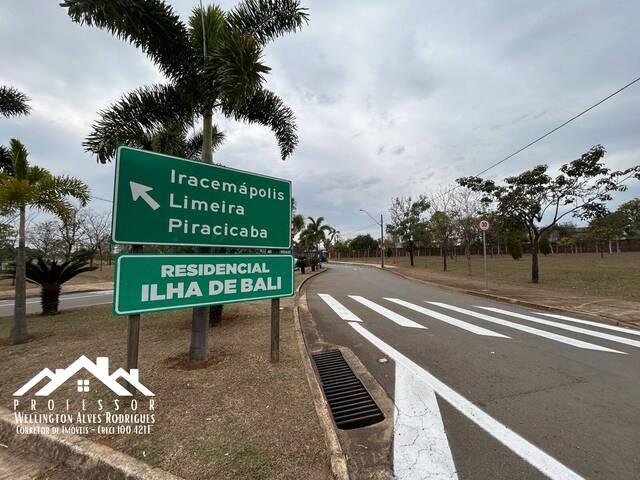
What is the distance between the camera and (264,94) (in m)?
6.24

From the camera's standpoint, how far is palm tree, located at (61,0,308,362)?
4.23 metres

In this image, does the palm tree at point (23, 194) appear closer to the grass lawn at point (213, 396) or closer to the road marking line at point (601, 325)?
the grass lawn at point (213, 396)

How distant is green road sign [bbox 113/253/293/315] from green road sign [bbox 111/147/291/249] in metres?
0.24

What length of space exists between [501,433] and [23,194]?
8.04 meters

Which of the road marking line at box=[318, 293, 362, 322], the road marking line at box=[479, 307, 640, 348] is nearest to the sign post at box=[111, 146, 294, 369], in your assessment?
the road marking line at box=[318, 293, 362, 322]

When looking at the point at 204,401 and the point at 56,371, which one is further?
the point at 56,371

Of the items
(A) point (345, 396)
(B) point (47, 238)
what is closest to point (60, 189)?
(A) point (345, 396)

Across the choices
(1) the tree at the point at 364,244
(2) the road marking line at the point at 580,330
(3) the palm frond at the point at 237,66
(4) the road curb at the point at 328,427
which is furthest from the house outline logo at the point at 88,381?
(1) the tree at the point at 364,244

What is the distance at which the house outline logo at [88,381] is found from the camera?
314 centimetres

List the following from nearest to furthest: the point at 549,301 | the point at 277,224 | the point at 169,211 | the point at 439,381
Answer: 1. the point at 169,211
2. the point at 439,381
3. the point at 277,224
4. the point at 549,301

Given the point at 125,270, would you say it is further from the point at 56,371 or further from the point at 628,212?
the point at 628,212

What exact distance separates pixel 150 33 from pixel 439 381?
6703 millimetres

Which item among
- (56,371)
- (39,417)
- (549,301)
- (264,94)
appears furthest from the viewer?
(549,301)

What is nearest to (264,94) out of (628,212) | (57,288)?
(57,288)
